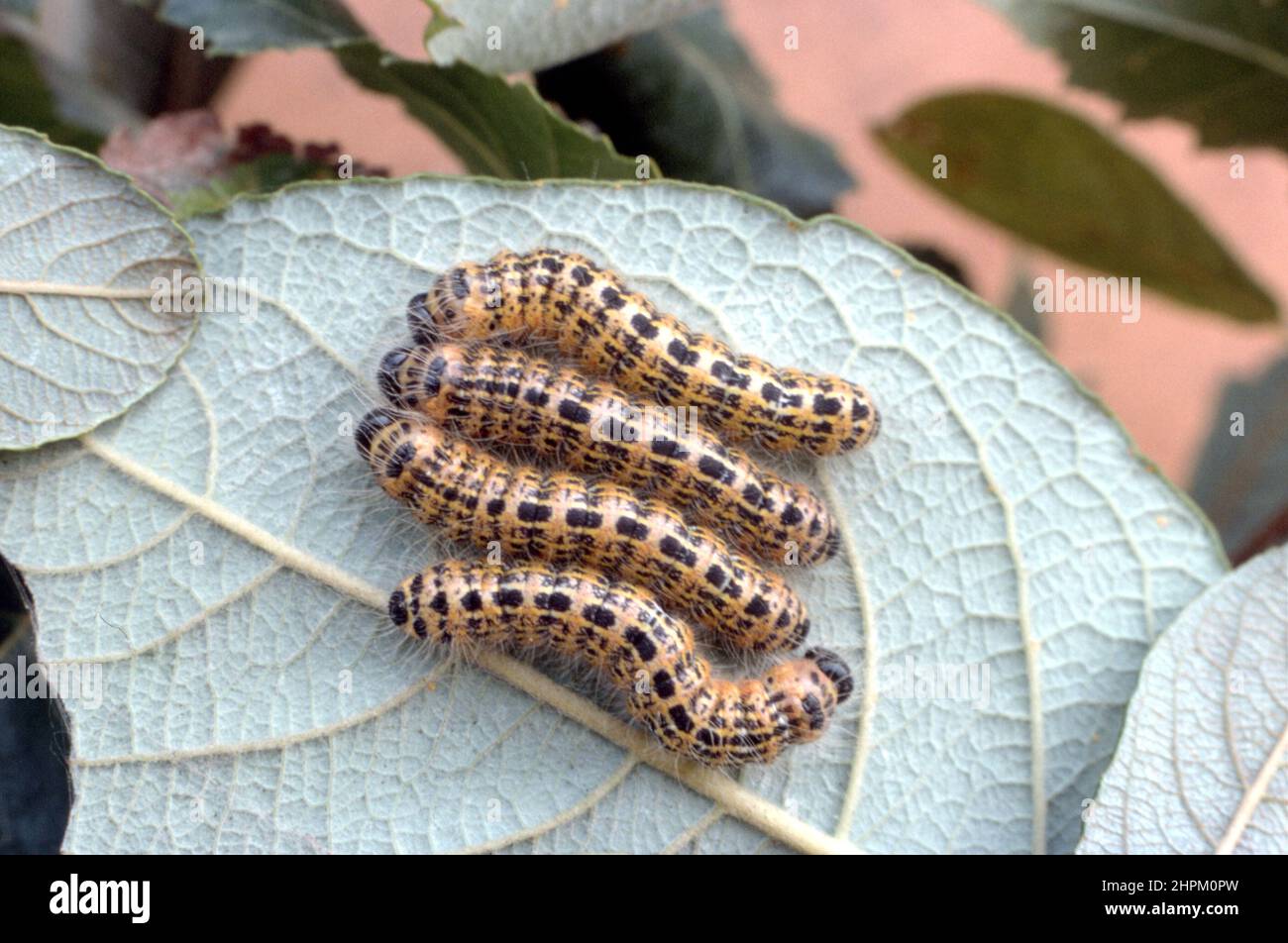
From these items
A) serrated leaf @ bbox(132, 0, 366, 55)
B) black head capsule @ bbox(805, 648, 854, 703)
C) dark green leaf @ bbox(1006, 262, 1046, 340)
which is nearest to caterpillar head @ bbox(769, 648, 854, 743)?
black head capsule @ bbox(805, 648, 854, 703)

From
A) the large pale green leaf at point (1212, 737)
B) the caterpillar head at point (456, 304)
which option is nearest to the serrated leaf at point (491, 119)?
the caterpillar head at point (456, 304)

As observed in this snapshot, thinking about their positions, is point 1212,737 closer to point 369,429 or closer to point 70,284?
point 369,429

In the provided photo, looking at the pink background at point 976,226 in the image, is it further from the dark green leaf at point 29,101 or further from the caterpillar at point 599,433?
the dark green leaf at point 29,101

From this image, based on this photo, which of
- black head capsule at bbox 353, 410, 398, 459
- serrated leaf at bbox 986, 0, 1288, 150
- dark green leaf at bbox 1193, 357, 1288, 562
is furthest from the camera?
dark green leaf at bbox 1193, 357, 1288, 562

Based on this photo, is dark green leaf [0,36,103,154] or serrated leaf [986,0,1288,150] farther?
serrated leaf [986,0,1288,150]

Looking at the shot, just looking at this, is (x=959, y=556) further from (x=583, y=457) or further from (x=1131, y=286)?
(x=1131, y=286)

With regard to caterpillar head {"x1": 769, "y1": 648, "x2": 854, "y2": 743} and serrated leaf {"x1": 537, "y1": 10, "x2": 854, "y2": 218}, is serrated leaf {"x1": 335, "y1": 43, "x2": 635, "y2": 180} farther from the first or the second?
caterpillar head {"x1": 769, "y1": 648, "x2": 854, "y2": 743}

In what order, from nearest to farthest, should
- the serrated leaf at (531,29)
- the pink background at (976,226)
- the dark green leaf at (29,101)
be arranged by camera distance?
the serrated leaf at (531,29) < the dark green leaf at (29,101) < the pink background at (976,226)
